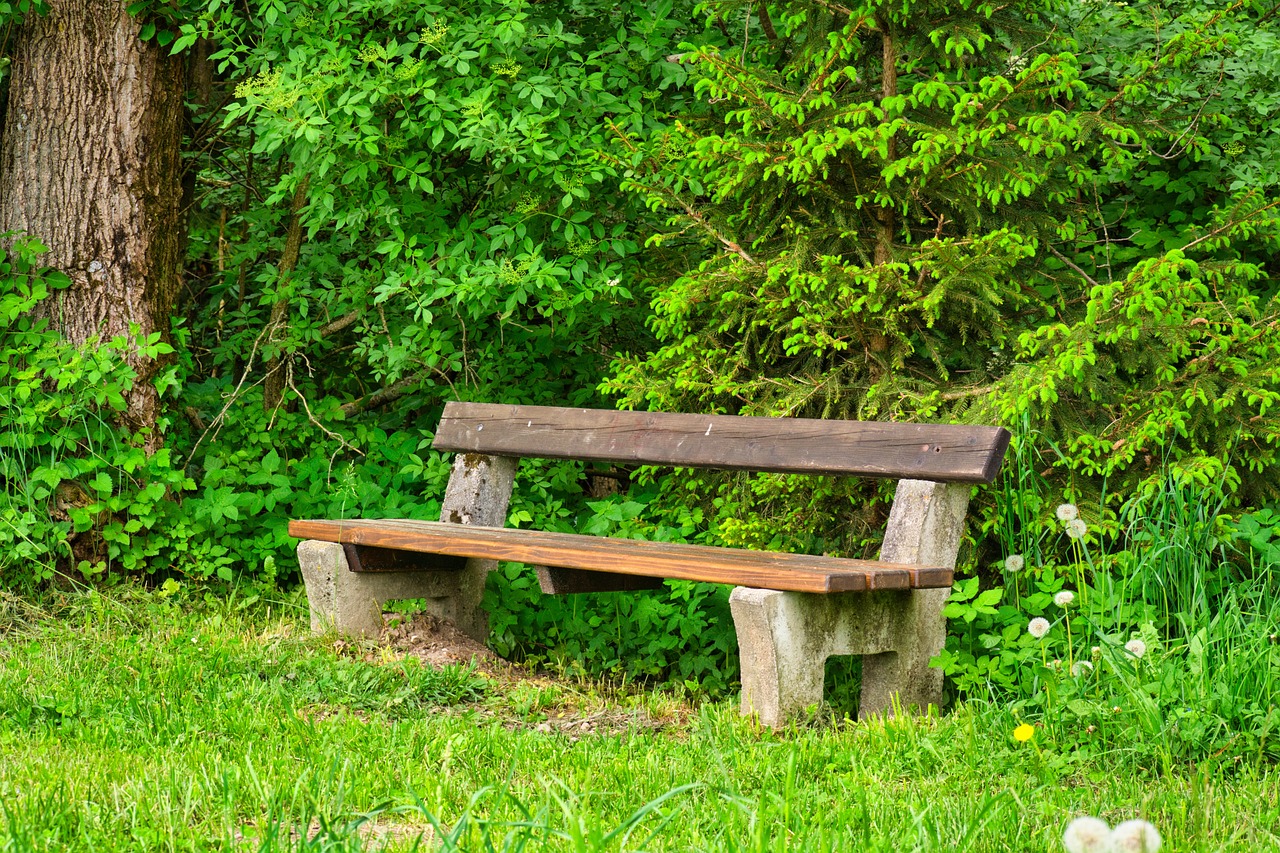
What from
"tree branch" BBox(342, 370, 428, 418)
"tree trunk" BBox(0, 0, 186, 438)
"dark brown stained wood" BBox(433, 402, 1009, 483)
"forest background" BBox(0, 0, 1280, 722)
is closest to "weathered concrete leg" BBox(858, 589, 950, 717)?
"forest background" BBox(0, 0, 1280, 722)

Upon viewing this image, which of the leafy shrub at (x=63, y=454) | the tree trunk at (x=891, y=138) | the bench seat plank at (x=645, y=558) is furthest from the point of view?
the leafy shrub at (x=63, y=454)

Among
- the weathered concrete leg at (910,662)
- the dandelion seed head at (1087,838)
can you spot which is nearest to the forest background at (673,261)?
the weathered concrete leg at (910,662)

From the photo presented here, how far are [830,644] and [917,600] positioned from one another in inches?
15.4

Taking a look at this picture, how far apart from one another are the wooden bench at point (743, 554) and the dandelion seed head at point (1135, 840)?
72.8 inches

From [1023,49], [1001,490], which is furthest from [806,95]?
[1001,490]

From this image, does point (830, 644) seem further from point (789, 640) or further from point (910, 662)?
point (910, 662)

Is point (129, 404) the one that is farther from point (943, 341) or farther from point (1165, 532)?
point (1165, 532)

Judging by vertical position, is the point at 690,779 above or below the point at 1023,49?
below

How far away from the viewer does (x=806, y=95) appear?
470 cm

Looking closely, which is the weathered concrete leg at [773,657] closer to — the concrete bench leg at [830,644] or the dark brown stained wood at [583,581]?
the concrete bench leg at [830,644]

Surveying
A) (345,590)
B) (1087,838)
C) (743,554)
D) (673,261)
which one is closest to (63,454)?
(345,590)

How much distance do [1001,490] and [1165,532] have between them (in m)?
0.68

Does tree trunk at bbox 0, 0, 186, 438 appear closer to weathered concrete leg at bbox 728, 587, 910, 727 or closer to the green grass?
the green grass

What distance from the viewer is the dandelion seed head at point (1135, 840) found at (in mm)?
1523
